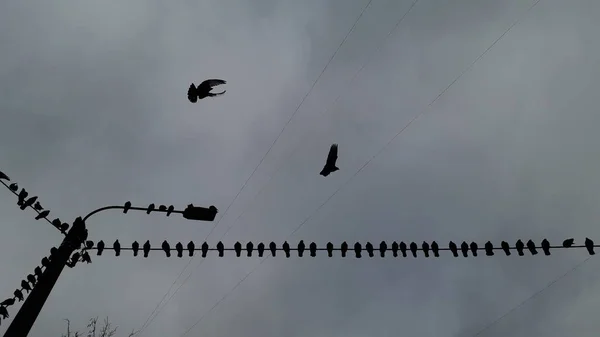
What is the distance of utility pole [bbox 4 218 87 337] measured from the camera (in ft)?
22.0

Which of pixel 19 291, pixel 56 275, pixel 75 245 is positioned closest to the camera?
pixel 56 275

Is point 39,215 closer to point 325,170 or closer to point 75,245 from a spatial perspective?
point 75,245

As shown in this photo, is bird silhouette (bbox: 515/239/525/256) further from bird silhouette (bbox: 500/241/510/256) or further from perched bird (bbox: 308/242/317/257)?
perched bird (bbox: 308/242/317/257)

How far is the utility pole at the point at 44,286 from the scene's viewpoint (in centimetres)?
670

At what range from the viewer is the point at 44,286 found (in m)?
7.20

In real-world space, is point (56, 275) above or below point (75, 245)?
below

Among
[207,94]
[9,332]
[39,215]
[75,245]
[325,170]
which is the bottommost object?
[9,332]

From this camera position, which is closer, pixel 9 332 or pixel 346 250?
pixel 9 332

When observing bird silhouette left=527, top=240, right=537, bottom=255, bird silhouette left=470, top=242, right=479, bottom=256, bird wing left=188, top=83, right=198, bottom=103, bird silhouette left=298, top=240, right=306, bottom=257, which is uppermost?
bird wing left=188, top=83, right=198, bottom=103

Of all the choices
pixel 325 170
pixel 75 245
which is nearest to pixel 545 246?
pixel 325 170

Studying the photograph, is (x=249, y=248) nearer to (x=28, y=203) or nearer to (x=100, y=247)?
(x=100, y=247)

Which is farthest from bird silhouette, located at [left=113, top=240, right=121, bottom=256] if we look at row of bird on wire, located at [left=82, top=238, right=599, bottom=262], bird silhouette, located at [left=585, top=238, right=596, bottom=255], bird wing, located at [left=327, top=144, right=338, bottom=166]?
bird silhouette, located at [left=585, top=238, right=596, bottom=255]

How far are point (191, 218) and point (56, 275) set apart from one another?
2802 mm

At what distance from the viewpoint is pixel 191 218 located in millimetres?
9305
